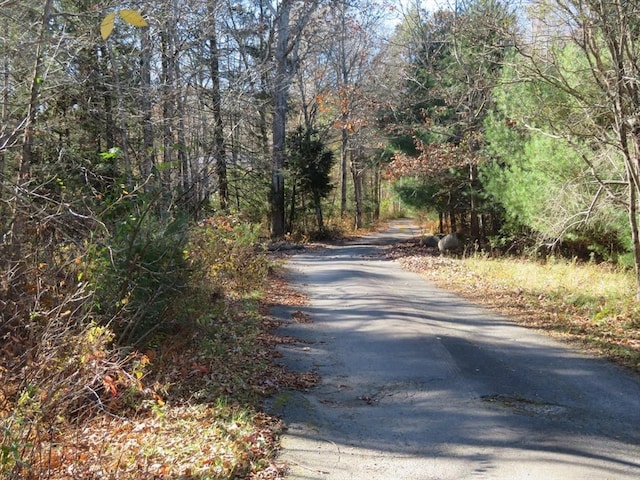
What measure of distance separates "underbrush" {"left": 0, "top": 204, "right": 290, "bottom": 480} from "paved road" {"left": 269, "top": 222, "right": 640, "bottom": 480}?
0.61 metres

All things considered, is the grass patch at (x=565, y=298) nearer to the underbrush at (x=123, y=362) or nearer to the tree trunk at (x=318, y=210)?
the underbrush at (x=123, y=362)

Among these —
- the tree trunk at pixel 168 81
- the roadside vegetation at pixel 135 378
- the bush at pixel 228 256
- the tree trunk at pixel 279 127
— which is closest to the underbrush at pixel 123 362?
the roadside vegetation at pixel 135 378

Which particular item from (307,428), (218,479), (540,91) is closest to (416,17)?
(540,91)

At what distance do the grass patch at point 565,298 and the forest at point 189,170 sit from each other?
1224 millimetres

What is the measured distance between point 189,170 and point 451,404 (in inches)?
419

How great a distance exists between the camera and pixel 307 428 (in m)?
5.87

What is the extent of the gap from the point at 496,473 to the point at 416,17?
614 inches

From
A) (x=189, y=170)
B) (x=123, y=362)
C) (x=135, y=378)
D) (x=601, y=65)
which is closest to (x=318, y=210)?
(x=189, y=170)

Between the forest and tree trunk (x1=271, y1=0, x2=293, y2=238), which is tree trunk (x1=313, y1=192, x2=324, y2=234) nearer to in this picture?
the forest

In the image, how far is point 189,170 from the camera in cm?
1523

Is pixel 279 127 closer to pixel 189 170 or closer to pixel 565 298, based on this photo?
pixel 189 170

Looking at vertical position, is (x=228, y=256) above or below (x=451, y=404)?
above

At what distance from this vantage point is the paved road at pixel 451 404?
16.3 ft

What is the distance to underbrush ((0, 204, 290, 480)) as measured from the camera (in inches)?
183
